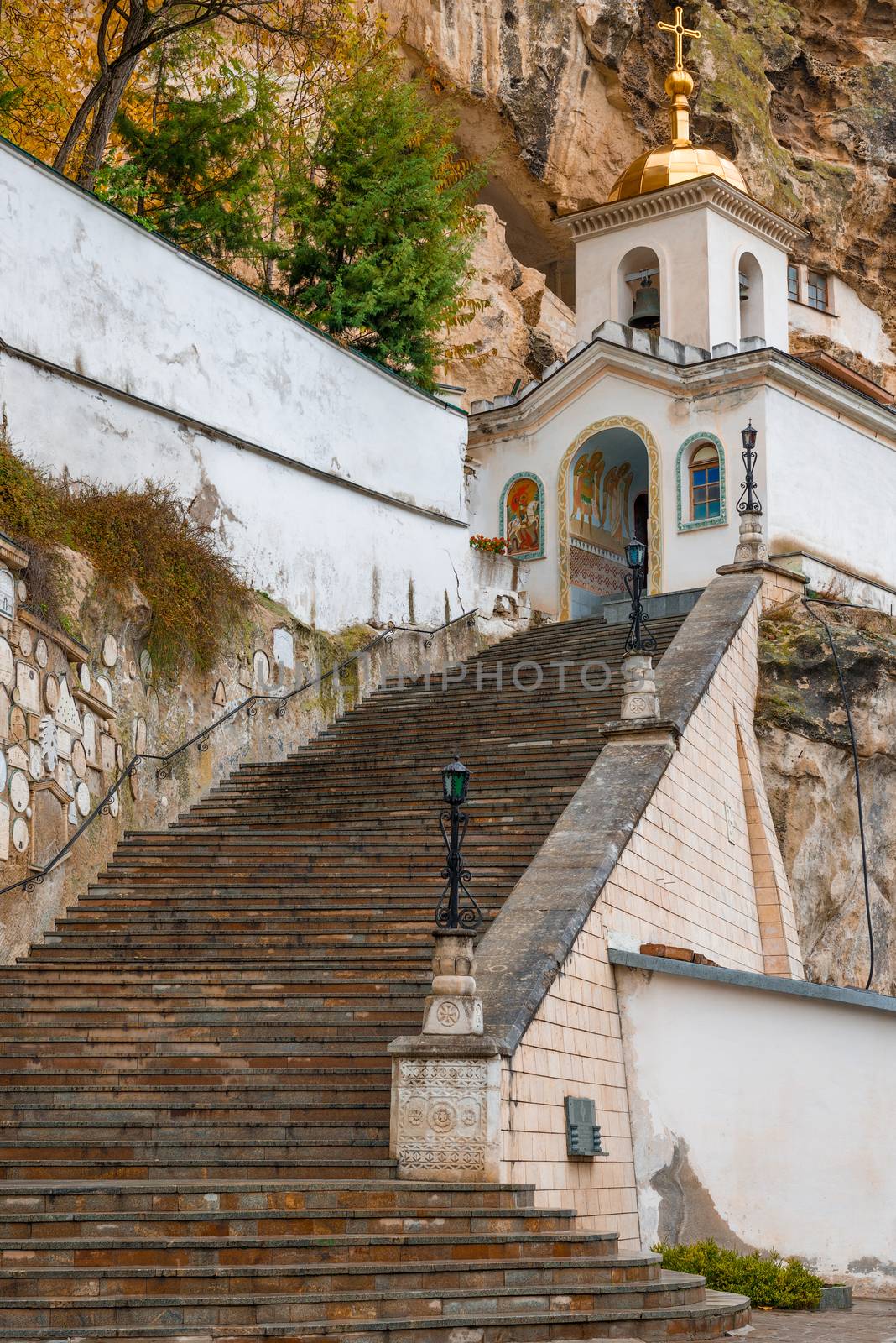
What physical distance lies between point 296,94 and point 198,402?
10.9 metres

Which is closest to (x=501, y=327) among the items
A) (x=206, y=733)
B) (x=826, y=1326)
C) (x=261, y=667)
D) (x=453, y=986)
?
(x=261, y=667)

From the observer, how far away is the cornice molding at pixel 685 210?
1040 inches

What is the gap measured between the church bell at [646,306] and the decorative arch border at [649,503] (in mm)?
2731

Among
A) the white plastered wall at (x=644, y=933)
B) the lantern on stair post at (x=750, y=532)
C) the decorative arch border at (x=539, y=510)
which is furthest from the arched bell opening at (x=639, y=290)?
the white plastered wall at (x=644, y=933)

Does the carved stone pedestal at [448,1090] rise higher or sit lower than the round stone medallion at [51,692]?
lower

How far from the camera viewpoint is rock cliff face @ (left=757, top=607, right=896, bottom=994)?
1881 cm

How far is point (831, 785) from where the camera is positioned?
1914 cm

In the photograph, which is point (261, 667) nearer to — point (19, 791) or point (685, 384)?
point (19, 791)

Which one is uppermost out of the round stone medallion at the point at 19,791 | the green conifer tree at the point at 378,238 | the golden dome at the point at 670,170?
the golden dome at the point at 670,170

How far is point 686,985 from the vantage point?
12883 mm

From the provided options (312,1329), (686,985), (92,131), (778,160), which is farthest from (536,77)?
(312,1329)

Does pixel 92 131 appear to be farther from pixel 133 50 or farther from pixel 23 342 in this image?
pixel 23 342

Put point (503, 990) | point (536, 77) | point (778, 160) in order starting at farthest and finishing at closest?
point (778, 160)
point (536, 77)
point (503, 990)

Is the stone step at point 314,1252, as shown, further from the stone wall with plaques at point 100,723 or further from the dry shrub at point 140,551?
the dry shrub at point 140,551
